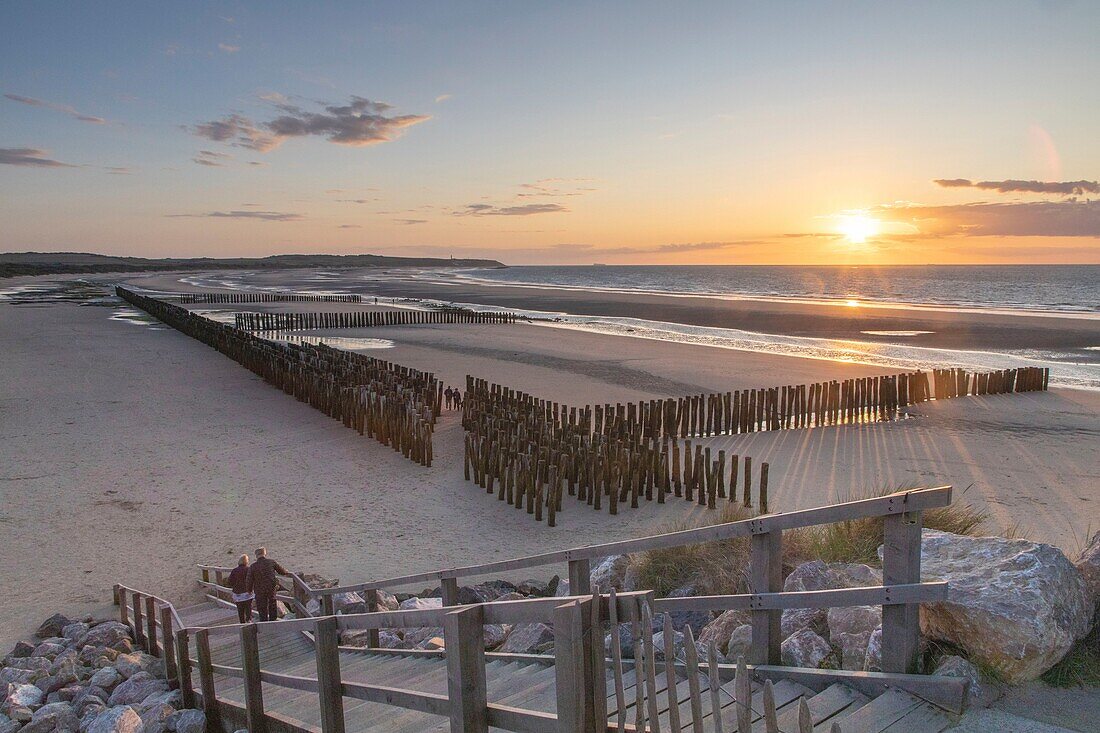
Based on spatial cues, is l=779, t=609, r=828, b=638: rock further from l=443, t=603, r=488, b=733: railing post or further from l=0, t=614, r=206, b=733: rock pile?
l=0, t=614, r=206, b=733: rock pile

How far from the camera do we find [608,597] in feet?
10.1

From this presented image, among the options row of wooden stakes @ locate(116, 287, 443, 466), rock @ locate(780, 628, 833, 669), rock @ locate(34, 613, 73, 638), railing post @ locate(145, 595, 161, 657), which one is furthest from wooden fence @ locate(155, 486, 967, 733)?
row of wooden stakes @ locate(116, 287, 443, 466)

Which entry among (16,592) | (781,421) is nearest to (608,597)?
(16,592)

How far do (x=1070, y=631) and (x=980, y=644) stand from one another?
565 millimetres

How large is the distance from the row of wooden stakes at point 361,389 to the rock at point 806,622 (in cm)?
1036

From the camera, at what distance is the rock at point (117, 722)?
542 centimetres

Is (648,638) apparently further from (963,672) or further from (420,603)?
(420,603)

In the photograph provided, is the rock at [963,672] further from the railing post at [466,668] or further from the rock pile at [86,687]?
the rock pile at [86,687]

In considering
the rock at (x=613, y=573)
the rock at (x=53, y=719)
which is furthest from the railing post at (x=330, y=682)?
the rock at (x=613, y=573)

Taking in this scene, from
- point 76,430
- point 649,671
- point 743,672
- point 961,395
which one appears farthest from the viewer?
point 961,395

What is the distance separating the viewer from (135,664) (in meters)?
6.89

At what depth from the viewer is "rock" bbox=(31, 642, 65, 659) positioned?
23.2 ft

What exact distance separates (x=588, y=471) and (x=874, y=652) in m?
8.55

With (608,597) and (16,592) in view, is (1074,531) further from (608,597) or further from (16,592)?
(16,592)
